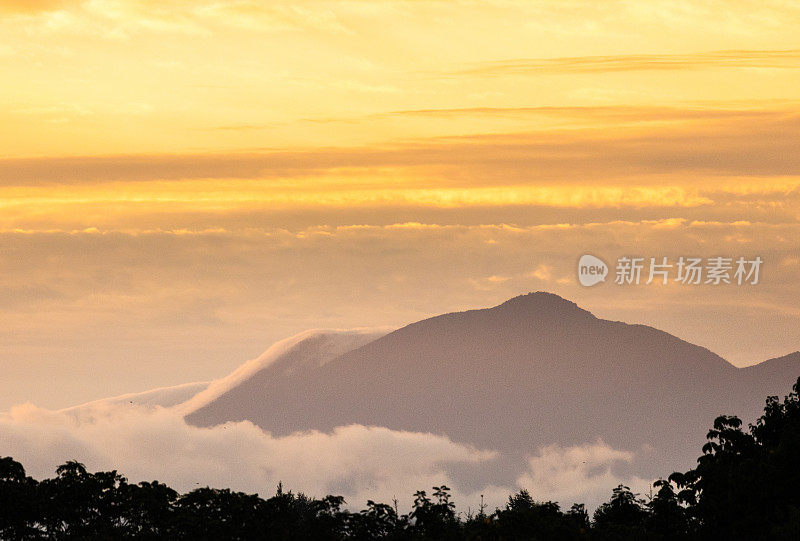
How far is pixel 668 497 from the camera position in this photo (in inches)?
1565

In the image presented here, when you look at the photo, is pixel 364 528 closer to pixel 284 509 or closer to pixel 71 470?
pixel 284 509

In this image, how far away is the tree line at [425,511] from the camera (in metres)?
37.4

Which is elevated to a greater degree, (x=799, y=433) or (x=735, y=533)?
(x=799, y=433)

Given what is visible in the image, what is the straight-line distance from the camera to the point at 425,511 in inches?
1665

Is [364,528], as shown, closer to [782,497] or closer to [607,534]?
[607,534]

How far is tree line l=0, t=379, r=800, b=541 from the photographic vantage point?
3744 centimetres

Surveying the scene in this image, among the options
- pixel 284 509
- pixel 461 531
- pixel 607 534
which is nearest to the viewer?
pixel 607 534

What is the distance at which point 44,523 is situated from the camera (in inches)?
1713

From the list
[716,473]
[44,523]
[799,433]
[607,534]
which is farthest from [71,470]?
[799,433]

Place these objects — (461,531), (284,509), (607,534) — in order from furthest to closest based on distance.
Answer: (284,509) → (461,531) → (607,534)

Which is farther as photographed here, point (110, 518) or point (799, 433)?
point (110, 518)

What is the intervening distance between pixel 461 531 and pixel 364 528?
3.95 meters

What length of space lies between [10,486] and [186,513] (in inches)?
283

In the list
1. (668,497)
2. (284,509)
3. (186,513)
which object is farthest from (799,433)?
(186,513)
